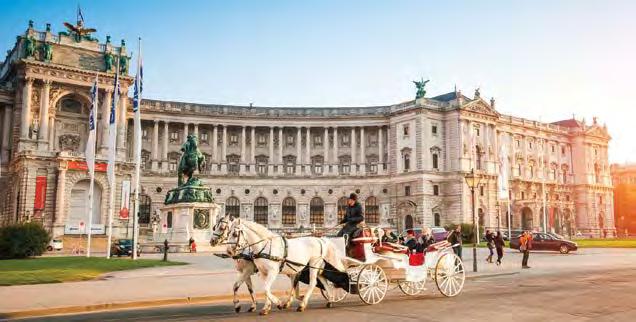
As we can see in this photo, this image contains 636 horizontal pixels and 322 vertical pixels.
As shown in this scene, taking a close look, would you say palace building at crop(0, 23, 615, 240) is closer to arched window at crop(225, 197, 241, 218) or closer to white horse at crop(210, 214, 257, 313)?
arched window at crop(225, 197, 241, 218)

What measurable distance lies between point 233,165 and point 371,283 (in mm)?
72660

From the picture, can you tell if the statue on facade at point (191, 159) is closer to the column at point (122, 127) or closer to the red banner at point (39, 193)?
the red banner at point (39, 193)

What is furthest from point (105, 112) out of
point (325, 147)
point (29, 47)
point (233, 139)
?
point (325, 147)

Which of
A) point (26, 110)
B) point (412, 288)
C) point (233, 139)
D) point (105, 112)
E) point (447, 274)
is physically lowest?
point (412, 288)

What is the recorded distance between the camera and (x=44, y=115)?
219 feet

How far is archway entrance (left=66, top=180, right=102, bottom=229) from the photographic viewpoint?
66562 mm

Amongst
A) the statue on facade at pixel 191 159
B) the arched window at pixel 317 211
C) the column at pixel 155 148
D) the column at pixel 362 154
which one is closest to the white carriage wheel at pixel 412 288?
the statue on facade at pixel 191 159

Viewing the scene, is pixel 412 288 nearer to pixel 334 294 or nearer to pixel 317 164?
pixel 334 294

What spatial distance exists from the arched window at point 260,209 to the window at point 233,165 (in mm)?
5470

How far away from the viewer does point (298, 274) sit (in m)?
14.8

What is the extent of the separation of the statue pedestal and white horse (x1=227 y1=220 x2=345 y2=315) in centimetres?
2709

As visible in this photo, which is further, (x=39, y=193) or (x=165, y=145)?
(x=165, y=145)

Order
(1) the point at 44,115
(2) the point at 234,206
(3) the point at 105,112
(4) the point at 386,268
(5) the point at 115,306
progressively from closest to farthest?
(5) the point at 115,306 < (4) the point at 386,268 < (1) the point at 44,115 < (3) the point at 105,112 < (2) the point at 234,206

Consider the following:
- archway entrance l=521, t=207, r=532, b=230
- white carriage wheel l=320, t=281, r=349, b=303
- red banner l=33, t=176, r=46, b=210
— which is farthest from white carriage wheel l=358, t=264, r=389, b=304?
archway entrance l=521, t=207, r=532, b=230
